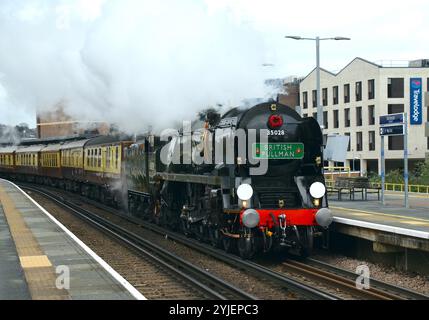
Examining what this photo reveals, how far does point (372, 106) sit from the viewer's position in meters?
51.4

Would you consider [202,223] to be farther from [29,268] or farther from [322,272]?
[29,268]

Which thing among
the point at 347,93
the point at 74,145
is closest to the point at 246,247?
the point at 74,145

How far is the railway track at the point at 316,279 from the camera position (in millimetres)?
10336

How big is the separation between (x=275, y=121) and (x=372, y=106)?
39918 millimetres

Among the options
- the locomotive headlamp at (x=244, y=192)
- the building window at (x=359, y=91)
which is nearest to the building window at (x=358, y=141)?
the building window at (x=359, y=91)

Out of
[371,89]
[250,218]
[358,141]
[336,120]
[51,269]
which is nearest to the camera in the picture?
[51,269]

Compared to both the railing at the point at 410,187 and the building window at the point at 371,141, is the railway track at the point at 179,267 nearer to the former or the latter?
the railing at the point at 410,187

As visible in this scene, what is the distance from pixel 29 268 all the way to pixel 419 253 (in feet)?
25.7

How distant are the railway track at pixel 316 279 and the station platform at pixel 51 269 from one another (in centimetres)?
295

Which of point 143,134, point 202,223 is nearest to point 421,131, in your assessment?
point 143,134

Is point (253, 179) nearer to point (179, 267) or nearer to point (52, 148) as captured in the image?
point (179, 267)

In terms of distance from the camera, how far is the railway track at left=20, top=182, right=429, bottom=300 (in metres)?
10.3

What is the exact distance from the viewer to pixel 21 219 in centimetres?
2067

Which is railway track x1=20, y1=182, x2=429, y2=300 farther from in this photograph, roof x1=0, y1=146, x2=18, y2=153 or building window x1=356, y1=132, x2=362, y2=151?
roof x1=0, y1=146, x2=18, y2=153
